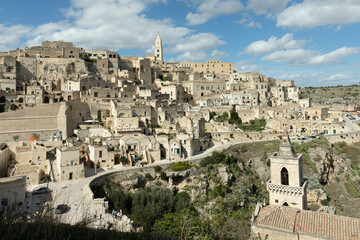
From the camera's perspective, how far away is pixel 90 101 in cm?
3788

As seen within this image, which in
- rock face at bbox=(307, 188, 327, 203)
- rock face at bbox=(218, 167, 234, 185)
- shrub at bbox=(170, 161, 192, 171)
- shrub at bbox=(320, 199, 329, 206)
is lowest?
shrub at bbox=(320, 199, 329, 206)

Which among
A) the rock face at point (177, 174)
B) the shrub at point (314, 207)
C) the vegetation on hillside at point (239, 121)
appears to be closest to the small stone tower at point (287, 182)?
the shrub at point (314, 207)

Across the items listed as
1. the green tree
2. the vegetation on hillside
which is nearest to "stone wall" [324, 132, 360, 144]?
the vegetation on hillside

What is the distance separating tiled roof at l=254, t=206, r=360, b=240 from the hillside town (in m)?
0.20

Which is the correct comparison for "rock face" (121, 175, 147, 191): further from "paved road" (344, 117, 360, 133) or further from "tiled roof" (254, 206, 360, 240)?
"paved road" (344, 117, 360, 133)

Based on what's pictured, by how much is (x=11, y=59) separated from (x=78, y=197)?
3597 centimetres

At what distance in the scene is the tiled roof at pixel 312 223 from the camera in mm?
11586

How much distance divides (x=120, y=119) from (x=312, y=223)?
989 inches

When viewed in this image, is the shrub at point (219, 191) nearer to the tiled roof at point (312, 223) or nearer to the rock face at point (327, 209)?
the rock face at point (327, 209)

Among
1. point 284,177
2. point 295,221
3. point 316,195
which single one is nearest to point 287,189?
point 284,177

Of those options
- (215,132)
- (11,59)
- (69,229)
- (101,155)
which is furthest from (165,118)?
(69,229)

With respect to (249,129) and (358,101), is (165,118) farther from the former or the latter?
(358,101)

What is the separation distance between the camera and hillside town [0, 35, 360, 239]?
21828 mm

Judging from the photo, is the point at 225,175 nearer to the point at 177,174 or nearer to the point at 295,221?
the point at 177,174
